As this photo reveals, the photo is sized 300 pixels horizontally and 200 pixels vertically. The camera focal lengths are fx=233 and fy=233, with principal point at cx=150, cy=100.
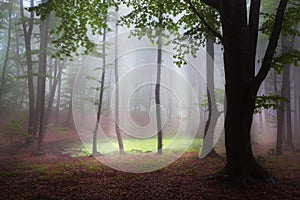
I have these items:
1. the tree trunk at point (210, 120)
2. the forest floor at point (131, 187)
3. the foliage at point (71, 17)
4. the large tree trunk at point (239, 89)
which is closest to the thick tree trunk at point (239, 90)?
the large tree trunk at point (239, 89)

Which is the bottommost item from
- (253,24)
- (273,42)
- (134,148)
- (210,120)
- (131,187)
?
(134,148)

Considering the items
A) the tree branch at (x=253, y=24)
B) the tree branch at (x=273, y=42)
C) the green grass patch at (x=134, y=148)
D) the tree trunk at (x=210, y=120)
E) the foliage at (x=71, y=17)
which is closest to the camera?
the tree branch at (x=273, y=42)

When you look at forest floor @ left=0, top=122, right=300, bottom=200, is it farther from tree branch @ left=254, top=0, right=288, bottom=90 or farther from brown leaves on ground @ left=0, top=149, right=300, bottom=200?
tree branch @ left=254, top=0, right=288, bottom=90

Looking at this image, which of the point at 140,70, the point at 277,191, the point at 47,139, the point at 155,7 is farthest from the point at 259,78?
the point at 140,70

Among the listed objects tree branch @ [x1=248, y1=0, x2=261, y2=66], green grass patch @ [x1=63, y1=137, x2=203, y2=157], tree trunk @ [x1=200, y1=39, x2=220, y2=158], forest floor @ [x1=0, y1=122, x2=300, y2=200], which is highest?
tree branch @ [x1=248, y1=0, x2=261, y2=66]

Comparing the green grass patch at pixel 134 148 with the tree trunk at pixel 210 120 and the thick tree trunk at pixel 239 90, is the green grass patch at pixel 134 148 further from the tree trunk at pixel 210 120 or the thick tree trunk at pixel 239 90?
the thick tree trunk at pixel 239 90

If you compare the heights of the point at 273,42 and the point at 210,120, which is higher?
the point at 273,42

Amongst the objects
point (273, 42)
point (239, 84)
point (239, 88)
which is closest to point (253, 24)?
point (273, 42)

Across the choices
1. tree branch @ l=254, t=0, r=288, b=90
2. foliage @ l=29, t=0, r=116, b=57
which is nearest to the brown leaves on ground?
tree branch @ l=254, t=0, r=288, b=90

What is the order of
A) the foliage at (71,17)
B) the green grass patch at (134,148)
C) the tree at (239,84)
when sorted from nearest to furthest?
the tree at (239,84) < the foliage at (71,17) < the green grass patch at (134,148)

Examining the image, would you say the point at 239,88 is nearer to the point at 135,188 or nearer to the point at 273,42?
the point at 273,42

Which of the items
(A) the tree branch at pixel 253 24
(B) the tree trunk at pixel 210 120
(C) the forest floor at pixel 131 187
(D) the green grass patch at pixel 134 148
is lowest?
(D) the green grass patch at pixel 134 148

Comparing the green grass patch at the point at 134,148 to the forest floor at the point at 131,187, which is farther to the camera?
the green grass patch at the point at 134,148

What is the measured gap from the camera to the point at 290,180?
273 inches
